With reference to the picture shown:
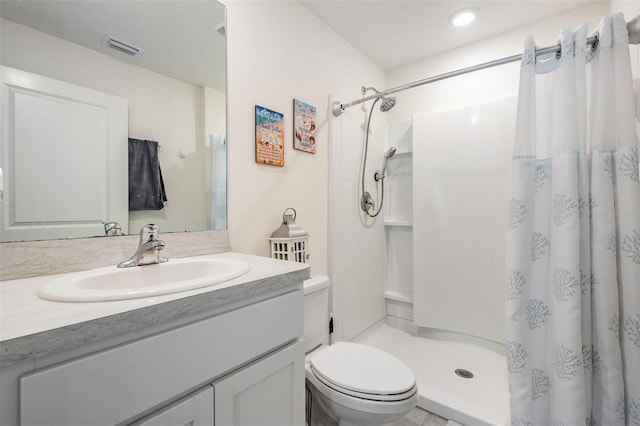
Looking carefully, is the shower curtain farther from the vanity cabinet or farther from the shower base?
the vanity cabinet

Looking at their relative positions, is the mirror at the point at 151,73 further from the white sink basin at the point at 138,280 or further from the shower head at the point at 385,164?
the shower head at the point at 385,164

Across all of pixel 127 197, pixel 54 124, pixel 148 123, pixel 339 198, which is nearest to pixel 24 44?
pixel 54 124

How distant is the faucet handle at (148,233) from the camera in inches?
38.4

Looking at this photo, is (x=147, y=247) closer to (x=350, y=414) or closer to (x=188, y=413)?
(x=188, y=413)

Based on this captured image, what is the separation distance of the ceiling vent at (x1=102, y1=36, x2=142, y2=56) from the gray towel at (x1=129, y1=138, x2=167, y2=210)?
330 millimetres

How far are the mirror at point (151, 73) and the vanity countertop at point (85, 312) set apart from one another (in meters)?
0.37

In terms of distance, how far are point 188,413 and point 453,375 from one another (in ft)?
5.60

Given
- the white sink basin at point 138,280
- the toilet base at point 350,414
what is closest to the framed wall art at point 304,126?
the white sink basin at point 138,280

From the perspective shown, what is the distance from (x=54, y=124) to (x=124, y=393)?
34.1 inches

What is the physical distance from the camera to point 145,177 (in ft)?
3.60

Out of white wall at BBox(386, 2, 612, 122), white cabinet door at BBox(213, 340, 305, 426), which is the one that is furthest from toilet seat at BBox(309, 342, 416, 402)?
white wall at BBox(386, 2, 612, 122)

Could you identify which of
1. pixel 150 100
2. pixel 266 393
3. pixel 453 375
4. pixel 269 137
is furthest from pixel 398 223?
pixel 150 100

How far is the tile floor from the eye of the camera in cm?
145

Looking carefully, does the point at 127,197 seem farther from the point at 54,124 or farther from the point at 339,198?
the point at 339,198
